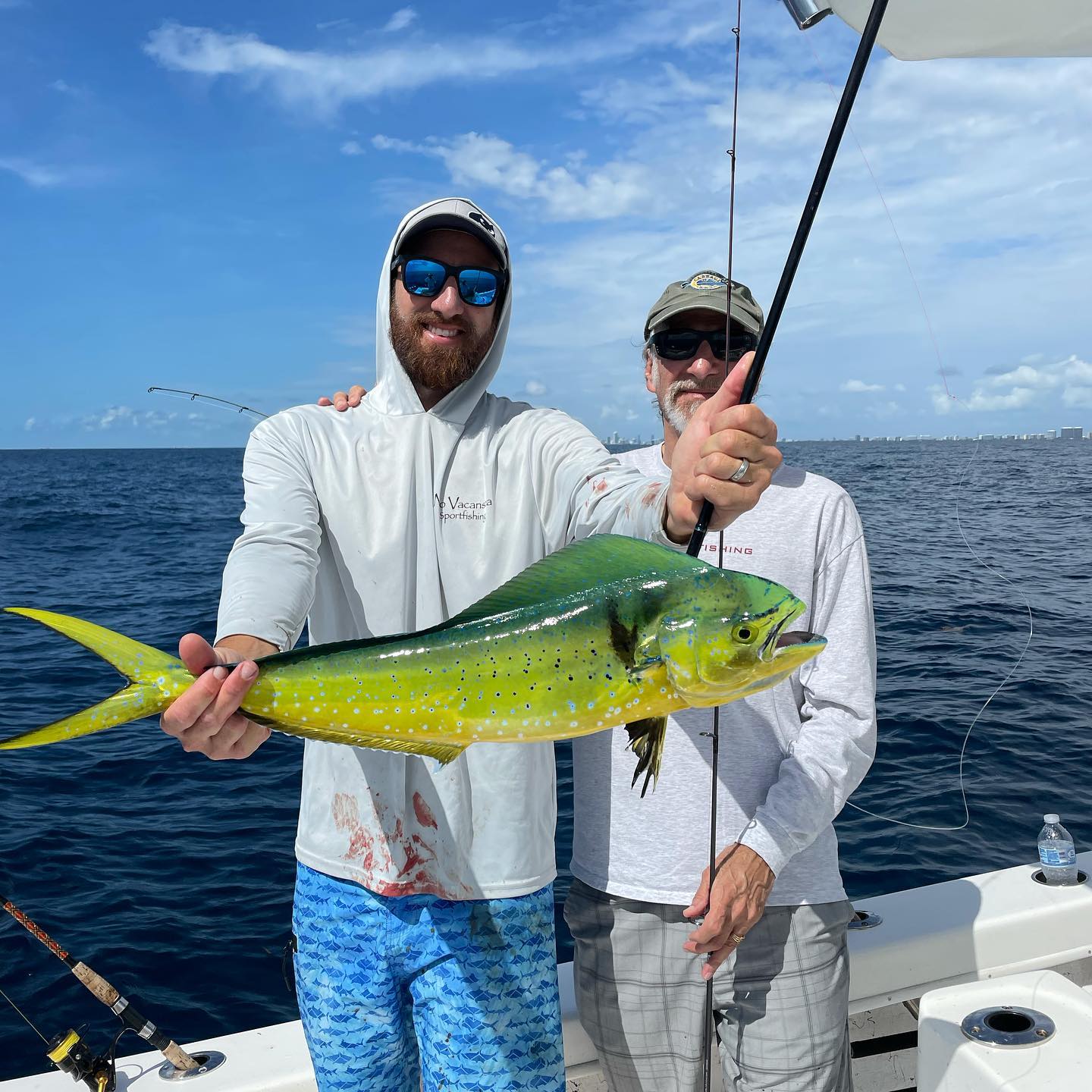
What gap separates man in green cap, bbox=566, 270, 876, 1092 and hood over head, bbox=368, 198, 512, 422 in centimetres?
75

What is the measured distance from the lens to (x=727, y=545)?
3.09 m

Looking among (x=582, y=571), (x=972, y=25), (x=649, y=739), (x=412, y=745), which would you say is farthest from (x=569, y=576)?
(x=972, y=25)

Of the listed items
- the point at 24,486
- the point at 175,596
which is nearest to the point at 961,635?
the point at 175,596

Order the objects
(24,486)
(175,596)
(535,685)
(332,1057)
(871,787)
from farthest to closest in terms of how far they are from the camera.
→ (24,486) < (175,596) < (871,787) < (332,1057) < (535,685)

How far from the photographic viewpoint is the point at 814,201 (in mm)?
2023

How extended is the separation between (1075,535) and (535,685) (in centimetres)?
2913

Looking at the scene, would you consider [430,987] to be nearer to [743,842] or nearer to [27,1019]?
[743,842]

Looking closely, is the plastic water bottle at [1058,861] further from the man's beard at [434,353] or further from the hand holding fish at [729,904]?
the man's beard at [434,353]

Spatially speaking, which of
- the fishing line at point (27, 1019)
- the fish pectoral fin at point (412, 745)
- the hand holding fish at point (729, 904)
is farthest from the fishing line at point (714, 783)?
the fishing line at point (27, 1019)

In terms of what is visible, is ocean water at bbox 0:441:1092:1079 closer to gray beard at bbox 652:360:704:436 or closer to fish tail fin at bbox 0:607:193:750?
gray beard at bbox 652:360:704:436

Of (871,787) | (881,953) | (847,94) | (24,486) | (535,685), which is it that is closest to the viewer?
(535,685)

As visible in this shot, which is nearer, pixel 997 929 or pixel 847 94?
pixel 847 94

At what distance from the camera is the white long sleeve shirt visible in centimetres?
293

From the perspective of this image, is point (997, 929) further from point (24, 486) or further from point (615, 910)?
point (24, 486)
